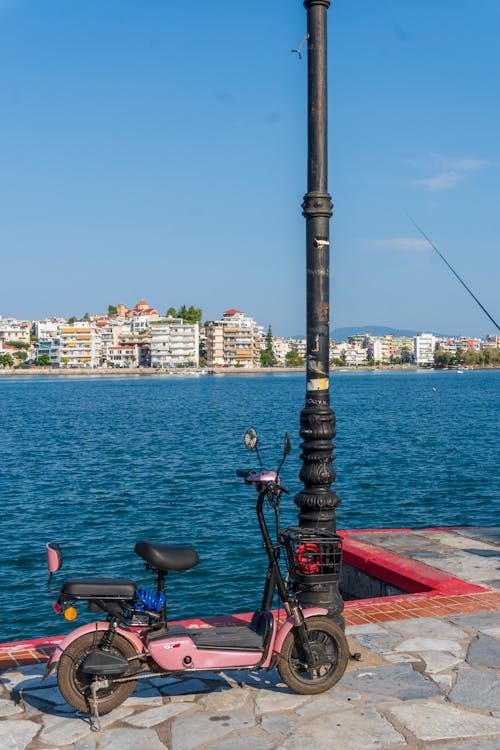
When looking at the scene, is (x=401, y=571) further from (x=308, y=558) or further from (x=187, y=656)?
(x=187, y=656)

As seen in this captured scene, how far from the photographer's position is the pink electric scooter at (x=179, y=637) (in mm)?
5156

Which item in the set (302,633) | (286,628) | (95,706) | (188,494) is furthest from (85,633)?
(188,494)

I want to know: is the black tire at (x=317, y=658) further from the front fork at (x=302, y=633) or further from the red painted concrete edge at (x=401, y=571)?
the red painted concrete edge at (x=401, y=571)

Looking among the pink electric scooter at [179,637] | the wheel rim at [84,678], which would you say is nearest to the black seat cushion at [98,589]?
the pink electric scooter at [179,637]

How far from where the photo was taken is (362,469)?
30.6 m

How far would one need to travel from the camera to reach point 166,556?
526 cm

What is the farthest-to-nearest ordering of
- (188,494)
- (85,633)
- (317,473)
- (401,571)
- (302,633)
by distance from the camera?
(188,494), (401,571), (317,473), (302,633), (85,633)

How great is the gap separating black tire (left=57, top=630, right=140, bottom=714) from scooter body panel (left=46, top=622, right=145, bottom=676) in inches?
0.8

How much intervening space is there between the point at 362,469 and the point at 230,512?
10.1 meters

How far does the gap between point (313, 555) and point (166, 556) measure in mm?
1152

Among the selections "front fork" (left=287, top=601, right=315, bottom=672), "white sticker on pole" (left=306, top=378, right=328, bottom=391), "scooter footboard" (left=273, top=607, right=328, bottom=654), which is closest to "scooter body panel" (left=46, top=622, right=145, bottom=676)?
"scooter footboard" (left=273, top=607, right=328, bottom=654)

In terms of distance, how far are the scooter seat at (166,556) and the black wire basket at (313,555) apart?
29.2 inches

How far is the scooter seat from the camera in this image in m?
5.21

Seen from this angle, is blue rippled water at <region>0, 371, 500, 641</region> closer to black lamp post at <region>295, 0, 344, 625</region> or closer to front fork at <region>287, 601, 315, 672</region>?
black lamp post at <region>295, 0, 344, 625</region>
